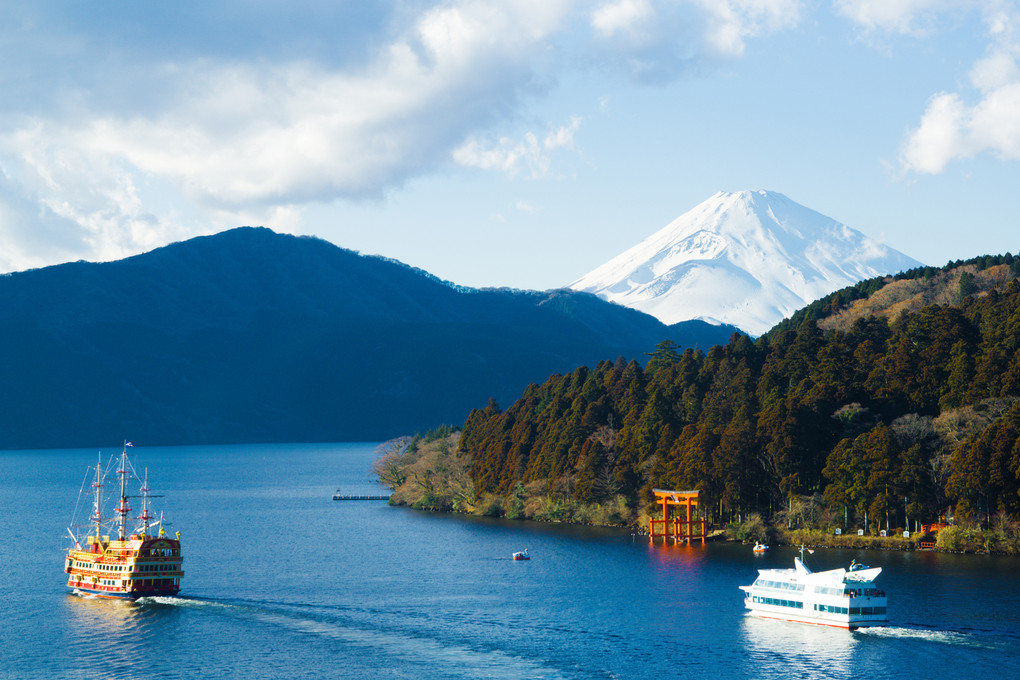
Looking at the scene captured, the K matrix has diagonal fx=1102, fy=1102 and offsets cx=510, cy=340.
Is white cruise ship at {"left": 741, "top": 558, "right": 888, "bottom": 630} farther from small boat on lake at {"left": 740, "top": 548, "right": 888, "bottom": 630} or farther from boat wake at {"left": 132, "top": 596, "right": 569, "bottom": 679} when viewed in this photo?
boat wake at {"left": 132, "top": 596, "right": 569, "bottom": 679}

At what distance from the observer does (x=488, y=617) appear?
6394cm

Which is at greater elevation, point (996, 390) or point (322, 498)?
point (996, 390)

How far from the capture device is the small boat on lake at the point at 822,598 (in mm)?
59781

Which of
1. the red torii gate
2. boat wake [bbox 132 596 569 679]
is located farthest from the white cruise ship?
the red torii gate

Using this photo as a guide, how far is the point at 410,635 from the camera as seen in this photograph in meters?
59.4

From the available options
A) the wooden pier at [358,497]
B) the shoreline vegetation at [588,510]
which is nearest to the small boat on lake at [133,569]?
the shoreline vegetation at [588,510]

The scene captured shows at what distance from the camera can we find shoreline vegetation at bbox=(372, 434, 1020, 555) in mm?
82875

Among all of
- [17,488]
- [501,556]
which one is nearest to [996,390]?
[501,556]

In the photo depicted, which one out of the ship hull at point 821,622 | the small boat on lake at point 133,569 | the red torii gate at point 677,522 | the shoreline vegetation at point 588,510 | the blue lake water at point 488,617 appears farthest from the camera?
the red torii gate at point 677,522

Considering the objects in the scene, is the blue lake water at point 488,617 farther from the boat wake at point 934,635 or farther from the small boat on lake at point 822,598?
the small boat on lake at point 822,598

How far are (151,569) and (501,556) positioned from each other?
1139 inches

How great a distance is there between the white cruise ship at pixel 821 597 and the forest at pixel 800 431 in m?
24.2

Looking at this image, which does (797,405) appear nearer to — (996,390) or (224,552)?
(996,390)

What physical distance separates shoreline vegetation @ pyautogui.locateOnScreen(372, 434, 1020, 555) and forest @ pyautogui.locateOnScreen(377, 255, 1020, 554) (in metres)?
0.39
